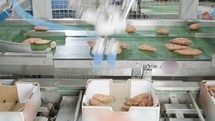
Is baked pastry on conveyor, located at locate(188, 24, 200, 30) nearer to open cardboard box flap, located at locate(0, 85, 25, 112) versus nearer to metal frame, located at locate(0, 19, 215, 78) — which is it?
metal frame, located at locate(0, 19, 215, 78)

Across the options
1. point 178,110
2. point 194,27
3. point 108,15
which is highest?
point 108,15

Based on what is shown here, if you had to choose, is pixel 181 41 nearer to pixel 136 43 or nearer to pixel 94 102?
pixel 136 43

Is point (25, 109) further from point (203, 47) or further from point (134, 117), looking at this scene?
point (203, 47)

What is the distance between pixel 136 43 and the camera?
2.12 m

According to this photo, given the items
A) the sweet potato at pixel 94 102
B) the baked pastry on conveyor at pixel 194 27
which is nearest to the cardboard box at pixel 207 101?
the sweet potato at pixel 94 102

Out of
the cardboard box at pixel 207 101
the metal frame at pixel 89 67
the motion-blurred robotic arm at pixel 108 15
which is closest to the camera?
the cardboard box at pixel 207 101

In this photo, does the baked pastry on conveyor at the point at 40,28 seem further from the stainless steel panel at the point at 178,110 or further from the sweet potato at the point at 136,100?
the stainless steel panel at the point at 178,110

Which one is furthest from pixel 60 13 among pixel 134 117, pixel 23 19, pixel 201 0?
pixel 134 117

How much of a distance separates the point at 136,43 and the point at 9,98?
1.09 m

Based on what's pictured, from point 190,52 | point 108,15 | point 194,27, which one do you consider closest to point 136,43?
point 190,52

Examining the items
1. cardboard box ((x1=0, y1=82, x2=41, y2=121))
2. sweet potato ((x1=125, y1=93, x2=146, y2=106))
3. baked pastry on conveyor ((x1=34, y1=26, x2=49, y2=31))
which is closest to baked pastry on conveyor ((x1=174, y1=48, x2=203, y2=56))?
sweet potato ((x1=125, y1=93, x2=146, y2=106))

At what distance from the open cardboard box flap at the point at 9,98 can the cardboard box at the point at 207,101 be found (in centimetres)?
96

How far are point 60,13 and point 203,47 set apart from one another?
73.0 inches

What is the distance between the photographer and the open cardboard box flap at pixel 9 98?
4.52ft
